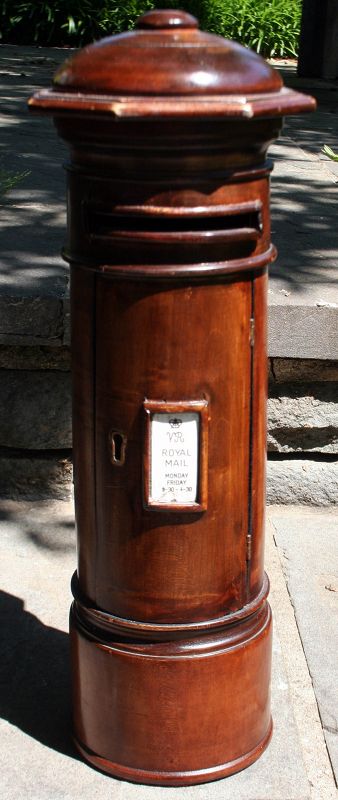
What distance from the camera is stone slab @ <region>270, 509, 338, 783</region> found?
2.60 m

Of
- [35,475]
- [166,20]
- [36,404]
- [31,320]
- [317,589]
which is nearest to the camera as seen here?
[166,20]

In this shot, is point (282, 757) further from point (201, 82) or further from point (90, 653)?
point (201, 82)

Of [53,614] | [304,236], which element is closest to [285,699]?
[53,614]

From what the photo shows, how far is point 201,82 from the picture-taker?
1.76 m

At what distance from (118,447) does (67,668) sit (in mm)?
886

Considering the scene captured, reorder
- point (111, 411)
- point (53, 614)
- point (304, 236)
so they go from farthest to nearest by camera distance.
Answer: point (304, 236) < point (53, 614) < point (111, 411)

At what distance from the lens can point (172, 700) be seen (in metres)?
2.17

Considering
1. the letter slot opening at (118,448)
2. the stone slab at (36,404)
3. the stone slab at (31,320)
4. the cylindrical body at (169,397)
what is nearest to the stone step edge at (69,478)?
the stone slab at (36,404)

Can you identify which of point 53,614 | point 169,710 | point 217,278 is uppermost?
point 217,278

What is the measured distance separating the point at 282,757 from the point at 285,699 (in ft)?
0.74

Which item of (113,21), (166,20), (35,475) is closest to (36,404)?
(35,475)

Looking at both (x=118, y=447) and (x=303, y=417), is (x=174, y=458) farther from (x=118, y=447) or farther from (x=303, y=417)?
(x=303, y=417)

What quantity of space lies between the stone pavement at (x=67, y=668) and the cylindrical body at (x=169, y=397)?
76 mm

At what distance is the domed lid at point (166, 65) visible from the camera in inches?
69.4
